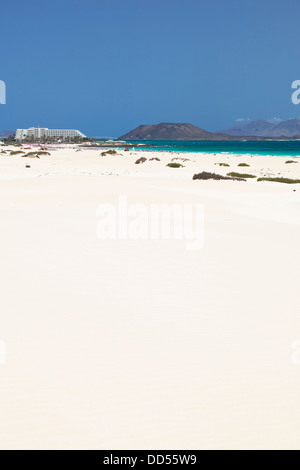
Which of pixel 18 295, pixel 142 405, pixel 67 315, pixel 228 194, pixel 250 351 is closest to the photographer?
pixel 142 405

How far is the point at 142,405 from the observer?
3355mm

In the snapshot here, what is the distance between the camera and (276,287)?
5891 millimetres

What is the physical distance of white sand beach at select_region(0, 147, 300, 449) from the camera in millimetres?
3133

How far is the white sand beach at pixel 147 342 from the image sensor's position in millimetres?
3133

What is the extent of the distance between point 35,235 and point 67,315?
12.5ft

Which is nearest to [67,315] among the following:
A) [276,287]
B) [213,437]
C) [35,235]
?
[213,437]

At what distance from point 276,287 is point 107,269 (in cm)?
232

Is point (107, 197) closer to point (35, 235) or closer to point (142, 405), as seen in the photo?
point (35, 235)

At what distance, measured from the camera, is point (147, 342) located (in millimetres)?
4293

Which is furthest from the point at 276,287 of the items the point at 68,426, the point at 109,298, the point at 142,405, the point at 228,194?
the point at 228,194
